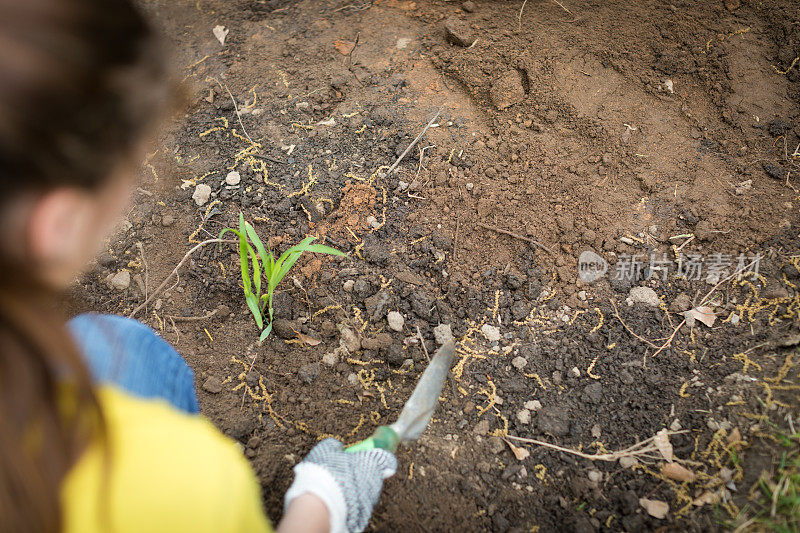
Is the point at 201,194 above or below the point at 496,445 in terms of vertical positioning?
above

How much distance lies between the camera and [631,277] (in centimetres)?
190

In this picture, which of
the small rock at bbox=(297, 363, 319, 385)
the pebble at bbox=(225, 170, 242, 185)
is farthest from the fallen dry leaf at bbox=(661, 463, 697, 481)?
A: the pebble at bbox=(225, 170, 242, 185)

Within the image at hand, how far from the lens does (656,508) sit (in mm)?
1473

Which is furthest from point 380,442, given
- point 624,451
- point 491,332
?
point 624,451

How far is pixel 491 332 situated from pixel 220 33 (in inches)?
77.5

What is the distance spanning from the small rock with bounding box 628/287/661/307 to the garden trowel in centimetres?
69

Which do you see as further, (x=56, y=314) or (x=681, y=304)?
(x=681, y=304)

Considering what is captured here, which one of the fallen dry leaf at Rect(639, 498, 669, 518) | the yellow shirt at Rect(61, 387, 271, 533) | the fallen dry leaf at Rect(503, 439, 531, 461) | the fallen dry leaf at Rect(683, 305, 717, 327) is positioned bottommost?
the fallen dry leaf at Rect(639, 498, 669, 518)

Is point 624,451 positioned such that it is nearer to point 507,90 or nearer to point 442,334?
point 442,334

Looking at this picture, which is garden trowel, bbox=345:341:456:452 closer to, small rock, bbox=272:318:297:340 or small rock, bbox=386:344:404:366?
small rock, bbox=386:344:404:366

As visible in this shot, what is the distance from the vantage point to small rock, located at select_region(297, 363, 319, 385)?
1.73 metres

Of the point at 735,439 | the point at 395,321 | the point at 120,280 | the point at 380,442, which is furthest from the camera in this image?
the point at 120,280

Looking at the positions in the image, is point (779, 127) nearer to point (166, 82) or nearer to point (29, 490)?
point (166, 82)

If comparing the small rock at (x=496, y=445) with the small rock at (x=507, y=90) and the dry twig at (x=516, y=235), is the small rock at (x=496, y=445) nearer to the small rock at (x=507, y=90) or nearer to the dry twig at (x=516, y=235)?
the dry twig at (x=516, y=235)
